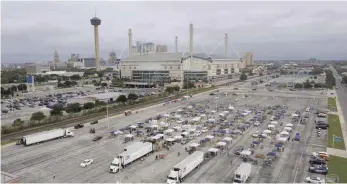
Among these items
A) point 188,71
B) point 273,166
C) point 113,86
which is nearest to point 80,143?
point 273,166

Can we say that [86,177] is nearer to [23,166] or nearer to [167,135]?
[23,166]

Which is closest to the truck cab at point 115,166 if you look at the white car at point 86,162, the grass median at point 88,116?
the white car at point 86,162

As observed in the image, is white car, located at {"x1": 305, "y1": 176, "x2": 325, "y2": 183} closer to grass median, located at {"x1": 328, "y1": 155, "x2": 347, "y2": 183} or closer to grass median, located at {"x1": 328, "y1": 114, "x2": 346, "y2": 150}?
grass median, located at {"x1": 328, "y1": 155, "x2": 347, "y2": 183}

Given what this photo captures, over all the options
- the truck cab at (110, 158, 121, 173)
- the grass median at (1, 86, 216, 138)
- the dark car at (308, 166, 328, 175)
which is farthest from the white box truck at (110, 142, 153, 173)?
the grass median at (1, 86, 216, 138)

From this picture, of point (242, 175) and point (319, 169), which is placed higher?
point (242, 175)

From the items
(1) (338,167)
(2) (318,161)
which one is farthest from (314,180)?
(1) (338,167)

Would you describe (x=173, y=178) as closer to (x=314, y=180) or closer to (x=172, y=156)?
(x=172, y=156)

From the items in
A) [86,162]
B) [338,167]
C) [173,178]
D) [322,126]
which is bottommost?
[338,167]
